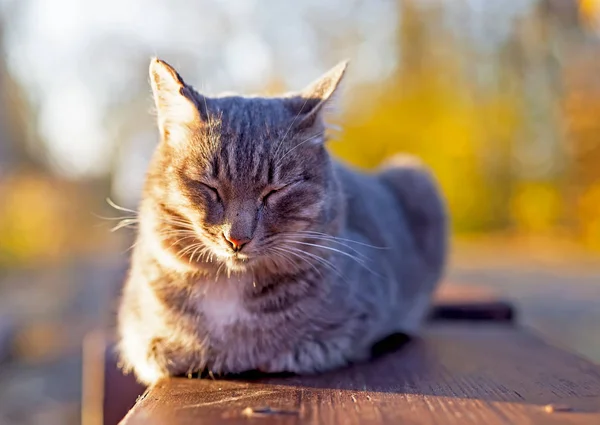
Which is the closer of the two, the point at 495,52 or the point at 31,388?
the point at 31,388

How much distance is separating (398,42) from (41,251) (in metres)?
8.41

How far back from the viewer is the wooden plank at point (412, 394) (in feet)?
4.34

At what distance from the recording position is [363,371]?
6.12 feet

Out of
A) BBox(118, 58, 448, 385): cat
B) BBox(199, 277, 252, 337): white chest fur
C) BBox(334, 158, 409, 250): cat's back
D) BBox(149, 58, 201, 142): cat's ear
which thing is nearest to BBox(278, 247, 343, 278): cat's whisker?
BBox(118, 58, 448, 385): cat

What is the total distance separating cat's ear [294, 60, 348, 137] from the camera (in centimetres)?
197

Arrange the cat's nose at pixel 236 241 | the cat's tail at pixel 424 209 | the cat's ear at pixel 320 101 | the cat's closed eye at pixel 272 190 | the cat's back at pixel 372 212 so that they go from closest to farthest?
the cat's nose at pixel 236 241
the cat's closed eye at pixel 272 190
the cat's ear at pixel 320 101
the cat's back at pixel 372 212
the cat's tail at pixel 424 209

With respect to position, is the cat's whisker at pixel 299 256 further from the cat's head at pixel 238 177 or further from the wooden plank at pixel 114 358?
the wooden plank at pixel 114 358

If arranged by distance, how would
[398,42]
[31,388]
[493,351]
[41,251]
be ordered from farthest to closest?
[398,42] → [41,251] → [31,388] → [493,351]

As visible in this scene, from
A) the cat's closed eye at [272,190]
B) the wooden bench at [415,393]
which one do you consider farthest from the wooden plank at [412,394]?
the cat's closed eye at [272,190]

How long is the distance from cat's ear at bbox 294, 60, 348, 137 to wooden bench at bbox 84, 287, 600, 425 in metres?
0.72

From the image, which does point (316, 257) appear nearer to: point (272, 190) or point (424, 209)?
point (272, 190)

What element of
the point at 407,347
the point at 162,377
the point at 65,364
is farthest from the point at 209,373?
the point at 65,364

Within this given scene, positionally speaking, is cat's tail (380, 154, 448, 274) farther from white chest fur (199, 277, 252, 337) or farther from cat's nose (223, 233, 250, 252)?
cat's nose (223, 233, 250, 252)

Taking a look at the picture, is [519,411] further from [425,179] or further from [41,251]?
[41,251]
